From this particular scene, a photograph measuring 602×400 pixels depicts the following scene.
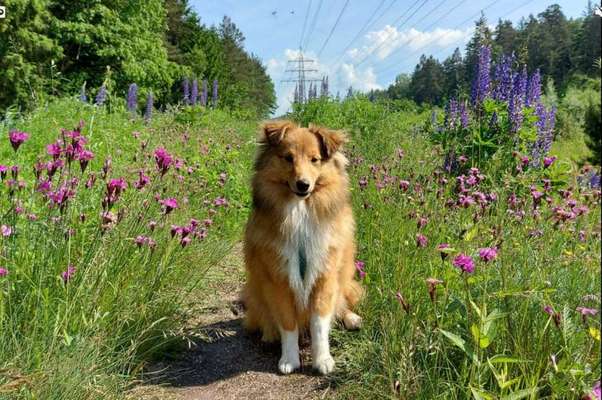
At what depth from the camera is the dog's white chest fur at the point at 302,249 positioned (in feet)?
10.3

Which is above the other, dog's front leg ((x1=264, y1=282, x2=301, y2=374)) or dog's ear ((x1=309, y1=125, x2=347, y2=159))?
dog's ear ((x1=309, y1=125, x2=347, y2=159))

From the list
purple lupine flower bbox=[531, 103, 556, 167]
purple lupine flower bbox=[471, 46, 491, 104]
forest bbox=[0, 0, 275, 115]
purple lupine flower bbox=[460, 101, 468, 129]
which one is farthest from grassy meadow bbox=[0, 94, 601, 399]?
forest bbox=[0, 0, 275, 115]

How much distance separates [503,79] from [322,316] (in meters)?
4.04

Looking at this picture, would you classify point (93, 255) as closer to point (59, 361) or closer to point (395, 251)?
point (59, 361)

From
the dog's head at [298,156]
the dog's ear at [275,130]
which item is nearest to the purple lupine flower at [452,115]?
the dog's head at [298,156]

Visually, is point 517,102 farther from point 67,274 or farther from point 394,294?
point 67,274

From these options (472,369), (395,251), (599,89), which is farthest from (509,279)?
(599,89)

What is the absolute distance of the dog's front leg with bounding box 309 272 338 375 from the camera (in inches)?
122

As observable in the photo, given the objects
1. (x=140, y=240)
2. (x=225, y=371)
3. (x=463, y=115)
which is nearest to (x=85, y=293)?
(x=140, y=240)

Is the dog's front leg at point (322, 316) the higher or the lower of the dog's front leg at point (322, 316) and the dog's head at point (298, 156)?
the lower

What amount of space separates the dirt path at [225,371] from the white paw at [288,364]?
40 millimetres

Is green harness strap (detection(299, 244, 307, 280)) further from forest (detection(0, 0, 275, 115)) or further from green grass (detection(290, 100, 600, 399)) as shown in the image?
forest (detection(0, 0, 275, 115))

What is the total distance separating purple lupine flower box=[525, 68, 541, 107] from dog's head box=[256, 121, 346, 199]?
10.6ft

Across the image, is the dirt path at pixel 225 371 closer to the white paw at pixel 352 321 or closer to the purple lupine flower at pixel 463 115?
the white paw at pixel 352 321
